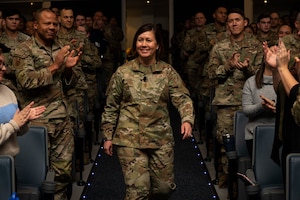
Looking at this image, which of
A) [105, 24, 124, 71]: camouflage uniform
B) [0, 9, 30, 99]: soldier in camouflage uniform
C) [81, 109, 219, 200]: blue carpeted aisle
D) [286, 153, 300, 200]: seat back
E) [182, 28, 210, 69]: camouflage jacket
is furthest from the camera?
[105, 24, 124, 71]: camouflage uniform

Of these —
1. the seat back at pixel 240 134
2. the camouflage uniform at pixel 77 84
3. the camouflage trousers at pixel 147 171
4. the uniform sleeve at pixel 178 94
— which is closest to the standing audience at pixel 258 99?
the seat back at pixel 240 134

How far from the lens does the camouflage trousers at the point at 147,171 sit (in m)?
3.29

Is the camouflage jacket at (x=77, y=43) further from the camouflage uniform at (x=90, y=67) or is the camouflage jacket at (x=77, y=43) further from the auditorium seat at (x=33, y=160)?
the auditorium seat at (x=33, y=160)

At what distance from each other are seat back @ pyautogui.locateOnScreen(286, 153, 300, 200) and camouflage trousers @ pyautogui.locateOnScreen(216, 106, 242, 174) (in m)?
1.99

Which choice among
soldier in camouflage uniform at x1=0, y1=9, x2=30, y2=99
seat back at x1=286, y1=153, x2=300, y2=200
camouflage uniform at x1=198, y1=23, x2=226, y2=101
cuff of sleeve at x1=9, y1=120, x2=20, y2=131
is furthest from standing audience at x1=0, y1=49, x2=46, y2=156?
camouflage uniform at x1=198, y1=23, x2=226, y2=101

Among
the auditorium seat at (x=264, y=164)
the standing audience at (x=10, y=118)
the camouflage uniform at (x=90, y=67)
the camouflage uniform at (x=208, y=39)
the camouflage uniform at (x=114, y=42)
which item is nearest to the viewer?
the standing audience at (x=10, y=118)

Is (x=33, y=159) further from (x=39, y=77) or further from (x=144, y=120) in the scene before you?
(x=144, y=120)

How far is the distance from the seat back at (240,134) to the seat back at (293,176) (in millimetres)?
1309

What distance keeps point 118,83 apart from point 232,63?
126 cm

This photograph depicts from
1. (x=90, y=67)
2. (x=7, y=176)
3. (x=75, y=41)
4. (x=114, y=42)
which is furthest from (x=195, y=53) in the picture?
(x=7, y=176)

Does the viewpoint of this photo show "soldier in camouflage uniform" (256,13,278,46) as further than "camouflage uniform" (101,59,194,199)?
Yes

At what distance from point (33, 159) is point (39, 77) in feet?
1.93

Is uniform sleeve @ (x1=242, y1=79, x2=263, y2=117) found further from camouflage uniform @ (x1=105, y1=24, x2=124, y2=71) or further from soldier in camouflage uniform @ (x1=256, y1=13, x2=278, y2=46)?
camouflage uniform @ (x1=105, y1=24, x2=124, y2=71)

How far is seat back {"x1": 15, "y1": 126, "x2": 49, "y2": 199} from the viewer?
10.9 feet
